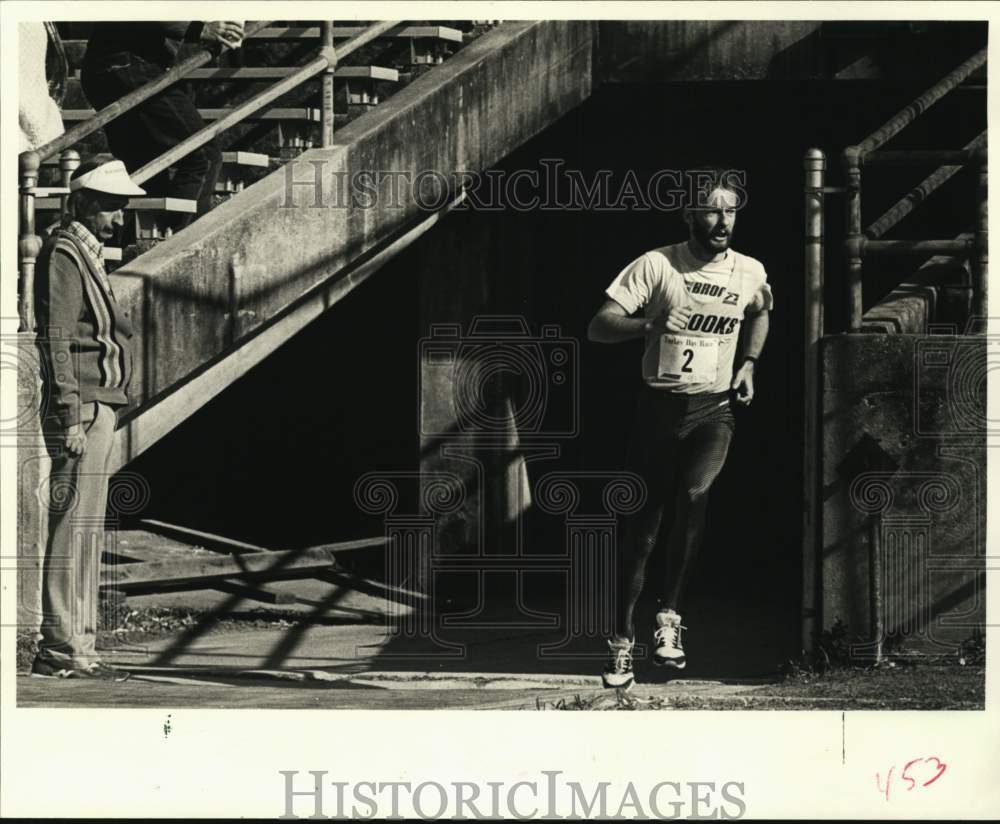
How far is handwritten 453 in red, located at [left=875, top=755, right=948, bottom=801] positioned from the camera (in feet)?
36.5

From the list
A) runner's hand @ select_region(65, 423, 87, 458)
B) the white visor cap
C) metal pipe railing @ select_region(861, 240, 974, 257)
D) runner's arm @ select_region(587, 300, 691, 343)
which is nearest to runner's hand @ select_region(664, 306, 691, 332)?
runner's arm @ select_region(587, 300, 691, 343)

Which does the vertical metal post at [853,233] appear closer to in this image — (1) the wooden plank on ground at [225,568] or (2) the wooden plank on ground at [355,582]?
(2) the wooden plank on ground at [355,582]

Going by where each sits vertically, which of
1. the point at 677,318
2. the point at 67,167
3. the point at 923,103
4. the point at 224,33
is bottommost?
the point at 677,318

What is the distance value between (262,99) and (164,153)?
61 centimetres

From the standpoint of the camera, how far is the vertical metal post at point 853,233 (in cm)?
1187

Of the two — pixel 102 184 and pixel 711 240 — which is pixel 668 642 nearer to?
pixel 711 240

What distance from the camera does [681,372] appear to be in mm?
11938

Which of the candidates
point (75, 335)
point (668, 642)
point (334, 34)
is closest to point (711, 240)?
point (668, 642)

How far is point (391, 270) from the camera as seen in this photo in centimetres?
1473

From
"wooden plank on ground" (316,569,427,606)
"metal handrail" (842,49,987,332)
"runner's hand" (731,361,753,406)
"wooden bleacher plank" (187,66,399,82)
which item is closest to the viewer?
"metal handrail" (842,49,987,332)

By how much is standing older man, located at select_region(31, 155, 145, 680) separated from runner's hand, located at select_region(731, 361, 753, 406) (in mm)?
3145

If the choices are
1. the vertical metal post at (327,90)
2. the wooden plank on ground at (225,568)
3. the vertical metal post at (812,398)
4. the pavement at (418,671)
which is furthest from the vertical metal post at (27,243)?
the vertical metal post at (812,398)

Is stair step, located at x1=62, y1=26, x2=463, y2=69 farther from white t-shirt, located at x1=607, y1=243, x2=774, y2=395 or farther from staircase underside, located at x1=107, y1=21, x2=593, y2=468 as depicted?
white t-shirt, located at x1=607, y1=243, x2=774, y2=395

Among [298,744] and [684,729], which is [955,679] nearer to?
[684,729]
